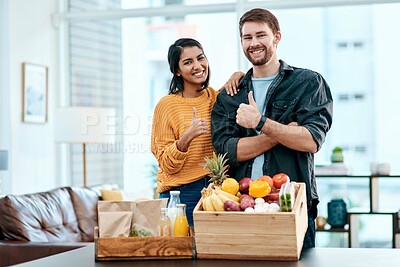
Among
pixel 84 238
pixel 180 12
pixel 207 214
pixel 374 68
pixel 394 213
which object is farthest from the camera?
pixel 180 12

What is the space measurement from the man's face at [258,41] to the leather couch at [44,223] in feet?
7.02

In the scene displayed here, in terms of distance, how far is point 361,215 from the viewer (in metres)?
6.53

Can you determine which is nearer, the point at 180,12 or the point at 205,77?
the point at 205,77

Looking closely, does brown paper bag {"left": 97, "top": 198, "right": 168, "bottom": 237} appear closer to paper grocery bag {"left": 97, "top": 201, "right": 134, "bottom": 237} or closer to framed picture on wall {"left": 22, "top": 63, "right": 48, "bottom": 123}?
paper grocery bag {"left": 97, "top": 201, "right": 134, "bottom": 237}

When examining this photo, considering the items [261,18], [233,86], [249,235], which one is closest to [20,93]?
[233,86]

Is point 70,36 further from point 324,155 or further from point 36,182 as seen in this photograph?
point 324,155

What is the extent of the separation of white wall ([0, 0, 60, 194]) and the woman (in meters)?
3.79

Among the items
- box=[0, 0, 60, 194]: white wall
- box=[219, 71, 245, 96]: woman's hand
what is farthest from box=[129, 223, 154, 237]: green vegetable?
box=[0, 0, 60, 194]: white wall

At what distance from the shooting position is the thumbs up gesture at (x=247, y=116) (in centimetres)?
266

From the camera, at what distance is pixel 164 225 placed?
2.57m

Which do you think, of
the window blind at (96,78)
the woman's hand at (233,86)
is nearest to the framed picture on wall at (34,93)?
the window blind at (96,78)

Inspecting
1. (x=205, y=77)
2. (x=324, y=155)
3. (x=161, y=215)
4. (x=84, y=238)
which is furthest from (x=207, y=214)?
(x=324, y=155)

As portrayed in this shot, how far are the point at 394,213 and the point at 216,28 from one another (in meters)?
2.41

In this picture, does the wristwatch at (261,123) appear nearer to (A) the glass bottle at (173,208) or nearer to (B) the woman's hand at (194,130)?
(B) the woman's hand at (194,130)
